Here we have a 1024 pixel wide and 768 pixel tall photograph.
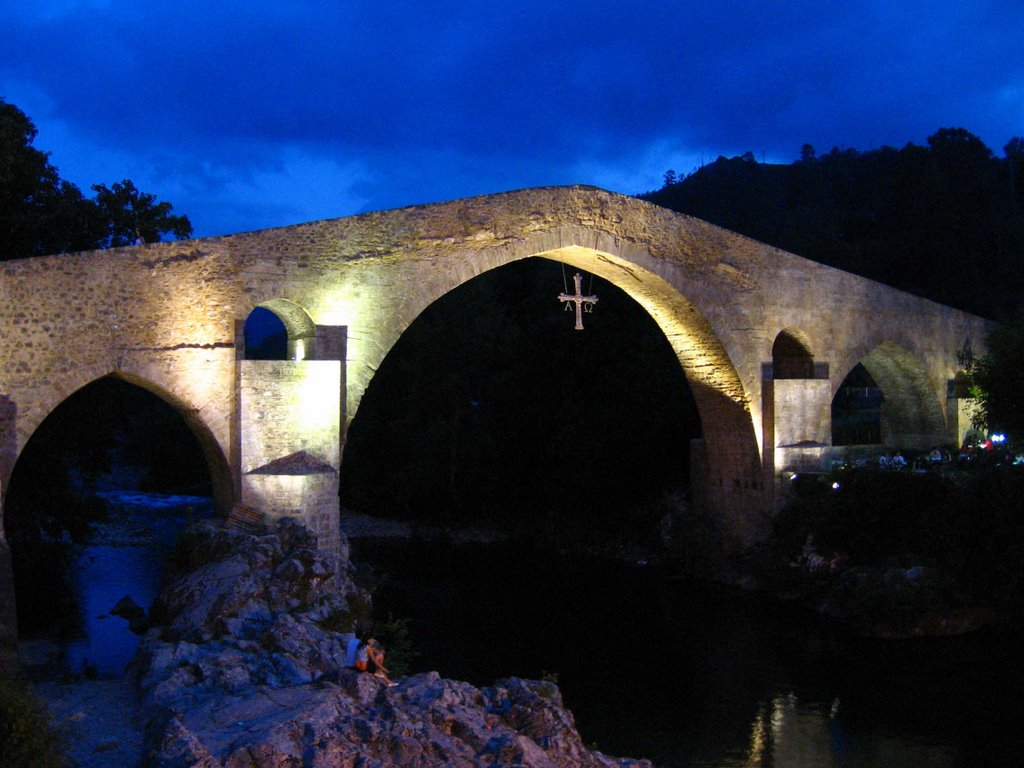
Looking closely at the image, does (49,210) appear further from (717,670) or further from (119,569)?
(717,670)

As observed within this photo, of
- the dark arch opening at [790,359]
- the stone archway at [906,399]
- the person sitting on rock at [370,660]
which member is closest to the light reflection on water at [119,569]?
the person sitting on rock at [370,660]

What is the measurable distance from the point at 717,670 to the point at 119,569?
30.8 ft

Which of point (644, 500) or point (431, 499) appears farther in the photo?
point (431, 499)

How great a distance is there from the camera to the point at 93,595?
45.2ft

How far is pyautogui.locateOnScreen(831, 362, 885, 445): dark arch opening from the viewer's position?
21734 millimetres

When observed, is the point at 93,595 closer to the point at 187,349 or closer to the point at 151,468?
the point at 187,349

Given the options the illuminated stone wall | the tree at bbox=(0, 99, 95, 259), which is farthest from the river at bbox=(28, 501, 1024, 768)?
the tree at bbox=(0, 99, 95, 259)

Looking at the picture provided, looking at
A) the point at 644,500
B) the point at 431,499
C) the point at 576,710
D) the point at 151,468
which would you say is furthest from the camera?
the point at 151,468

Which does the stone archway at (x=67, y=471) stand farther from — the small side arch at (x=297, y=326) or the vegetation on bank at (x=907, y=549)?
the vegetation on bank at (x=907, y=549)

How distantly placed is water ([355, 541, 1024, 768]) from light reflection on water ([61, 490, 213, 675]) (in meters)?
3.42

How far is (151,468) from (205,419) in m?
19.3

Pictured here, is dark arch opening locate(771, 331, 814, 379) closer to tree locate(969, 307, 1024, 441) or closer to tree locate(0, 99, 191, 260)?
tree locate(969, 307, 1024, 441)

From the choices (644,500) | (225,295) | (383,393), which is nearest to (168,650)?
(225,295)

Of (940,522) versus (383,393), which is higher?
(383,393)
